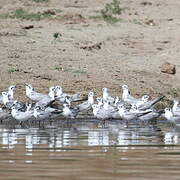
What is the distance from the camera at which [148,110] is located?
18.3 m

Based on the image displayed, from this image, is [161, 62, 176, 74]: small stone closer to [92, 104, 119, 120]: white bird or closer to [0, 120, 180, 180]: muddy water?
[92, 104, 119, 120]: white bird

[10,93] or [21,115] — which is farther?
[10,93]

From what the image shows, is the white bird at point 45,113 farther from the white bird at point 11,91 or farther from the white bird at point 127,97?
the white bird at point 127,97

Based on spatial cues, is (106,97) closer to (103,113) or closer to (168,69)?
(103,113)


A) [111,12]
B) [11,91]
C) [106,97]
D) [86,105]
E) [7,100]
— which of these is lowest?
[86,105]

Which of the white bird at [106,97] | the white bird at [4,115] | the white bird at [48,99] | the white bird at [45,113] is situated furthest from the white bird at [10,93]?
the white bird at [106,97]

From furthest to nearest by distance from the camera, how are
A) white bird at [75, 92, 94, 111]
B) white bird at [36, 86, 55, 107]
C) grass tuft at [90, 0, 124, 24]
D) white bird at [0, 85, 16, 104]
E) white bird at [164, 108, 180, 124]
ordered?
grass tuft at [90, 0, 124, 24] → white bird at [0, 85, 16, 104] → white bird at [75, 92, 94, 111] → white bird at [36, 86, 55, 107] → white bird at [164, 108, 180, 124]

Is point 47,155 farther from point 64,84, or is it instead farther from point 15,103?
point 64,84

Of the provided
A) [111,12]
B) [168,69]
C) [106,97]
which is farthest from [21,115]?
[111,12]

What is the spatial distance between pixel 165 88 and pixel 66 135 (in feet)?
23.6

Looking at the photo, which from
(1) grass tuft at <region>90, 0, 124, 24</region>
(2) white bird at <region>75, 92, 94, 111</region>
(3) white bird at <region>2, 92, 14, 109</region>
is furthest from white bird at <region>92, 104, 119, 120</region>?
(1) grass tuft at <region>90, 0, 124, 24</region>

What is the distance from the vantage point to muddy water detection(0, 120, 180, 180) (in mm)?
10977

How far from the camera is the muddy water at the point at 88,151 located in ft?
36.0

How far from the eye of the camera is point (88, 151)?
42.8 ft
